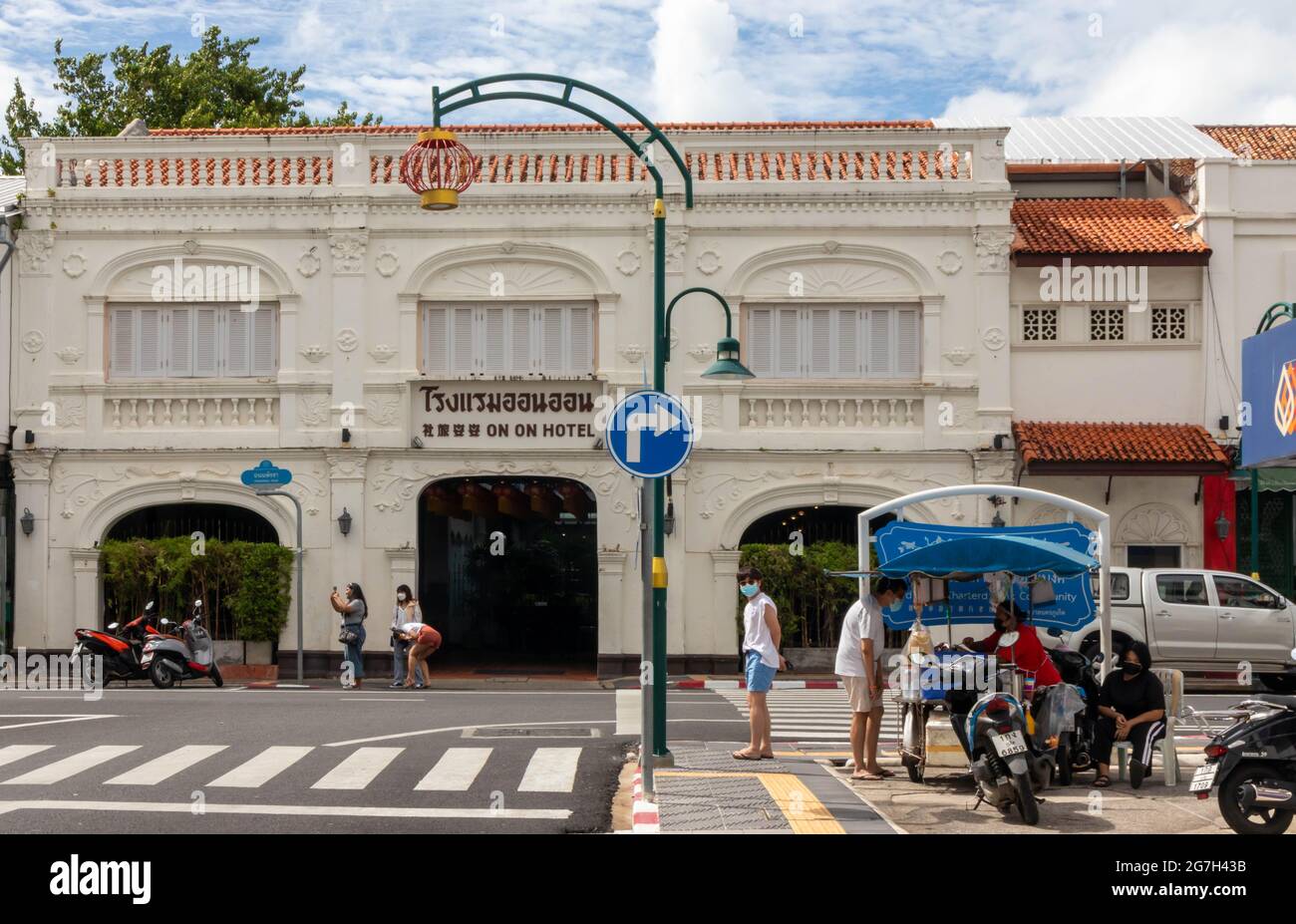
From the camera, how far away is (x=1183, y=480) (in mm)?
25797

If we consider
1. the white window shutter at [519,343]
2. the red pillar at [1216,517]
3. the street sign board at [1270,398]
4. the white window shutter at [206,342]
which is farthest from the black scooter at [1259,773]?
the white window shutter at [206,342]

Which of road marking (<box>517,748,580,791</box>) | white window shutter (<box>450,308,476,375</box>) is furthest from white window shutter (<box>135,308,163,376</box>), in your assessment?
road marking (<box>517,748,580,791</box>)

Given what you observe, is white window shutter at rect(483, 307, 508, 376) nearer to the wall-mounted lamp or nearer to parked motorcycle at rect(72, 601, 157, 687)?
parked motorcycle at rect(72, 601, 157, 687)

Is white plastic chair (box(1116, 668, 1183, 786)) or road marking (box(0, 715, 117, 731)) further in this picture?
road marking (box(0, 715, 117, 731))

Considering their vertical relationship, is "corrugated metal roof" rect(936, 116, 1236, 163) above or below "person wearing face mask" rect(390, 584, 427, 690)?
above

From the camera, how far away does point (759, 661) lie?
14.2m

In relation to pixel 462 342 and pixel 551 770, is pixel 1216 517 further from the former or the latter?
pixel 551 770

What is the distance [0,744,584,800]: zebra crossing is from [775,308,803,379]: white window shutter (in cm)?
1250

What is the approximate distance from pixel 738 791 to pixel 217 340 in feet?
56.9

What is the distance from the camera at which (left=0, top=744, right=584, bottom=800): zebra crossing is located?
40.3 feet

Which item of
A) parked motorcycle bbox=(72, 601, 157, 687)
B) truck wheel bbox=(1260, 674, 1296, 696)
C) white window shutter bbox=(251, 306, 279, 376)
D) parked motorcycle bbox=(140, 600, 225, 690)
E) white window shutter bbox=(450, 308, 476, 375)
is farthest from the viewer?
white window shutter bbox=(251, 306, 279, 376)

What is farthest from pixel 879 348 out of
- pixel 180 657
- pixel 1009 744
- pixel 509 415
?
pixel 1009 744

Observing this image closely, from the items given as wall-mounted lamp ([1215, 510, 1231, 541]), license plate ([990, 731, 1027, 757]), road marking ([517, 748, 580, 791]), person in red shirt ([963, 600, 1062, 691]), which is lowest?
road marking ([517, 748, 580, 791])
